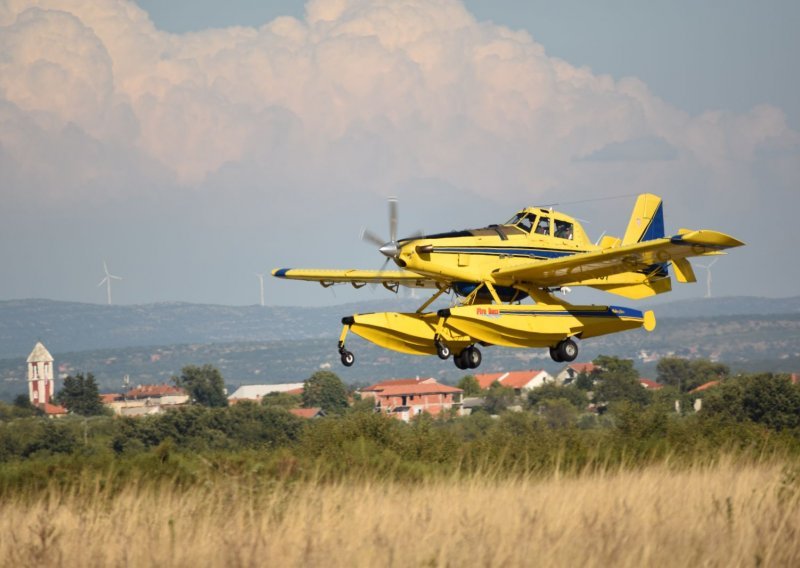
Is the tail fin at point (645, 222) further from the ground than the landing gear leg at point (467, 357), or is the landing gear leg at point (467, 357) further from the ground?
the tail fin at point (645, 222)

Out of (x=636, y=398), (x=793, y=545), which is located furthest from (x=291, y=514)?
(x=636, y=398)

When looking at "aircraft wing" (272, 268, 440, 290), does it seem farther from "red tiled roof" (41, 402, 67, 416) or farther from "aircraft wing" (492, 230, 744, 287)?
"red tiled roof" (41, 402, 67, 416)

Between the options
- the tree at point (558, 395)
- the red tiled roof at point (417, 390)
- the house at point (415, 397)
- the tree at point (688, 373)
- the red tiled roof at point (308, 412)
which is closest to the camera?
the red tiled roof at point (308, 412)

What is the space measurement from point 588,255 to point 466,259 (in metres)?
2.85

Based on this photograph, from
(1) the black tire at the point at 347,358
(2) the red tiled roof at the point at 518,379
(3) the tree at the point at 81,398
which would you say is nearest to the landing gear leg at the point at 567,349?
(1) the black tire at the point at 347,358

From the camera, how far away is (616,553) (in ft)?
44.9

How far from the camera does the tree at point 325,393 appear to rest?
474ft

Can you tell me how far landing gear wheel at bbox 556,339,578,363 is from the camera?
3161cm

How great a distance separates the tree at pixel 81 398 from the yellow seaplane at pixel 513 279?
436 ft

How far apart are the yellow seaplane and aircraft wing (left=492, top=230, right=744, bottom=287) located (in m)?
0.02

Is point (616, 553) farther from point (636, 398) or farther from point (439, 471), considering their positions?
point (636, 398)

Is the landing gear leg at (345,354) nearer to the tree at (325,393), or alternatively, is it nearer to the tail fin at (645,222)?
the tail fin at (645,222)

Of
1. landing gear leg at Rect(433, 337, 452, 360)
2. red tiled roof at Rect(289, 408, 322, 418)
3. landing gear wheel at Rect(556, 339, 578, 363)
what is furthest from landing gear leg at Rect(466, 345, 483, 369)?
red tiled roof at Rect(289, 408, 322, 418)

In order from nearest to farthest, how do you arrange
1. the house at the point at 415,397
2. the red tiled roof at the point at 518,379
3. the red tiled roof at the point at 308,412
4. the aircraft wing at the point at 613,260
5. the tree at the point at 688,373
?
the aircraft wing at the point at 613,260
the red tiled roof at the point at 308,412
the tree at the point at 688,373
the house at the point at 415,397
the red tiled roof at the point at 518,379
